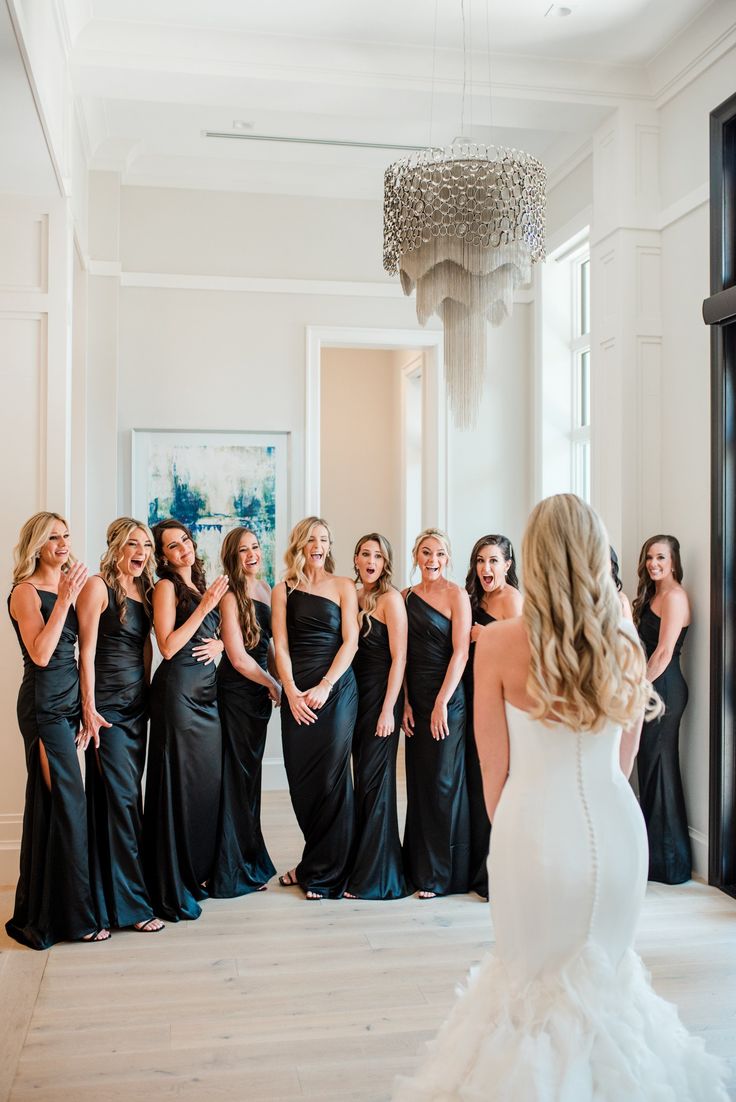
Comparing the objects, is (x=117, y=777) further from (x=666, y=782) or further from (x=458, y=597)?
(x=666, y=782)

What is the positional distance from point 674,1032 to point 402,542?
5.96 meters

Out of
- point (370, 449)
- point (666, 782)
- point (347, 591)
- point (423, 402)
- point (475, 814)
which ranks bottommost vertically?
point (475, 814)

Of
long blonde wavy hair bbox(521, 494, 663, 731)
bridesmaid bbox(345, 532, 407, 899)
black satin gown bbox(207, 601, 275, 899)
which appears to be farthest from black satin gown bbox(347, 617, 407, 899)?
long blonde wavy hair bbox(521, 494, 663, 731)

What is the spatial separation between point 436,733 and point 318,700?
0.57 meters

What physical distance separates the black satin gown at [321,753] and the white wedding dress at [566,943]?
2298mm

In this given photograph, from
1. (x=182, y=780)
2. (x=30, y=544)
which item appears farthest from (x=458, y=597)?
(x=30, y=544)

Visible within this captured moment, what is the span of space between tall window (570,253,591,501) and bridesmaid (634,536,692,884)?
5.80ft

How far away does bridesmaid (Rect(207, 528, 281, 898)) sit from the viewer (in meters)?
4.39

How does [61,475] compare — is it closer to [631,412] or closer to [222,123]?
[222,123]

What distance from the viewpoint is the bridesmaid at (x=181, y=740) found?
4133 mm

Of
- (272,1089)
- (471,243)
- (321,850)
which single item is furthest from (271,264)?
(272,1089)

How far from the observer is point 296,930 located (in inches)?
156

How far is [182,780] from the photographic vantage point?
419 cm

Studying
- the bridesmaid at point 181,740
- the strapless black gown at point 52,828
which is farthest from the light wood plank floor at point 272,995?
the bridesmaid at point 181,740
